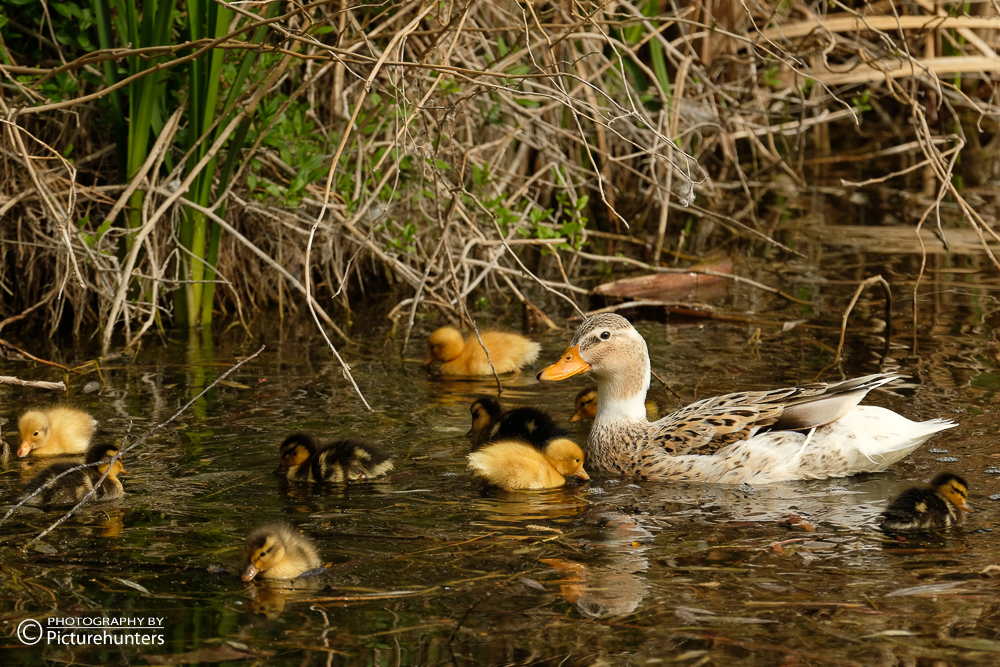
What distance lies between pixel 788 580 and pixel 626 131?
6.55 meters

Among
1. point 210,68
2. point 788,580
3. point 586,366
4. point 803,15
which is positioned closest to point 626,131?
point 803,15

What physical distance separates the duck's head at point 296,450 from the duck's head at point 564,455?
981mm

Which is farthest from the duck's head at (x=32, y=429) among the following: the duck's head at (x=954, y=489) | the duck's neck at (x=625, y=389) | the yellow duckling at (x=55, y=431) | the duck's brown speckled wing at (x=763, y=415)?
the duck's head at (x=954, y=489)

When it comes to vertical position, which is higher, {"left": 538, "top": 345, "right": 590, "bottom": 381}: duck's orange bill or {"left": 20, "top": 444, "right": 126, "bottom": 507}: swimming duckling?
{"left": 538, "top": 345, "right": 590, "bottom": 381}: duck's orange bill

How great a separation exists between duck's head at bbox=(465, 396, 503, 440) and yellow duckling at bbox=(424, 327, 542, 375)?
1068mm

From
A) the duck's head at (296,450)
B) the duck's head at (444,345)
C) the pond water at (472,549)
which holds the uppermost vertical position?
the duck's head at (444,345)

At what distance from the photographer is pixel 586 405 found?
234 inches

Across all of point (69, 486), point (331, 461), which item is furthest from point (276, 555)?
point (69, 486)

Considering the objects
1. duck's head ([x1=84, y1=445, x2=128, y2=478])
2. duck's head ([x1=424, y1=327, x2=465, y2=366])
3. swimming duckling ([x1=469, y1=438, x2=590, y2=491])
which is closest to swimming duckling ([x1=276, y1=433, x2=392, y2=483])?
swimming duckling ([x1=469, y1=438, x2=590, y2=491])

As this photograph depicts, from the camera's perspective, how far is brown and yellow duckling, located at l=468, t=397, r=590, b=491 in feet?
15.4

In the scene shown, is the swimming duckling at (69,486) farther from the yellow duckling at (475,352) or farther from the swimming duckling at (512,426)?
the yellow duckling at (475,352)

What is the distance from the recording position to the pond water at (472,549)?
10.8 ft

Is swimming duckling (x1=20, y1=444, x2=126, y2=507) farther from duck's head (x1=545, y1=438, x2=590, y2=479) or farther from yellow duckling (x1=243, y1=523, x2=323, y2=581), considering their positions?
duck's head (x1=545, y1=438, x2=590, y2=479)

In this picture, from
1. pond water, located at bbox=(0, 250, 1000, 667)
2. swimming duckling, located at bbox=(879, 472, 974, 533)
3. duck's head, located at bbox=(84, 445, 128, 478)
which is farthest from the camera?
duck's head, located at bbox=(84, 445, 128, 478)
